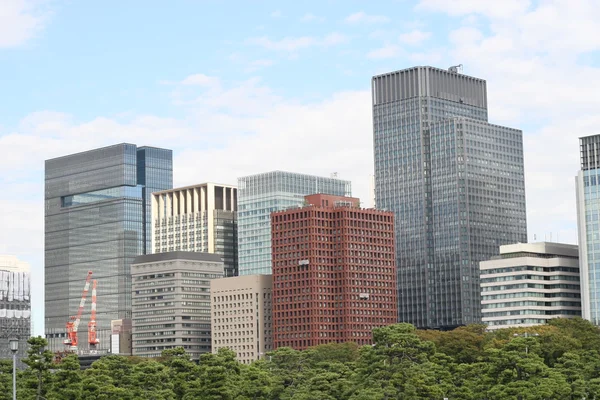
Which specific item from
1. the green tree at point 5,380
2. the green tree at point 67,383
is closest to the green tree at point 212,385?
the green tree at point 67,383

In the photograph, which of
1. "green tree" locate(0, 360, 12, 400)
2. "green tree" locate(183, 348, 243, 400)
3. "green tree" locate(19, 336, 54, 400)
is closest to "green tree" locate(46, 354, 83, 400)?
"green tree" locate(19, 336, 54, 400)

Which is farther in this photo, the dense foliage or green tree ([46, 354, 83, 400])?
the dense foliage

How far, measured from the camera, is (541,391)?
468 ft

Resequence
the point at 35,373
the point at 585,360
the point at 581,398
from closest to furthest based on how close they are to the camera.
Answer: the point at 35,373 → the point at 581,398 → the point at 585,360

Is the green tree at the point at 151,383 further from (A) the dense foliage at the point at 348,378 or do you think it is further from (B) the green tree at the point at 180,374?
(B) the green tree at the point at 180,374

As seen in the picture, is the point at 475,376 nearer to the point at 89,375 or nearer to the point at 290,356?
the point at 290,356

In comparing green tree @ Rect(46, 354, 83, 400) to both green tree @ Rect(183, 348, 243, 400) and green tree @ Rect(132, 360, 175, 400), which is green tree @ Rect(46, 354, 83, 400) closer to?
green tree @ Rect(132, 360, 175, 400)

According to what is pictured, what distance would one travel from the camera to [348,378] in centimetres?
15612

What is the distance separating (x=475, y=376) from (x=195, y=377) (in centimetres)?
3699

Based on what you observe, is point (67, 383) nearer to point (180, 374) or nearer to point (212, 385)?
point (212, 385)

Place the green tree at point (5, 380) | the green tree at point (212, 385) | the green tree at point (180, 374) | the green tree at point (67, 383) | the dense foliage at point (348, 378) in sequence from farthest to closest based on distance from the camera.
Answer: the green tree at point (180, 374)
the green tree at point (212, 385)
the green tree at point (5, 380)
the dense foliage at point (348, 378)
the green tree at point (67, 383)

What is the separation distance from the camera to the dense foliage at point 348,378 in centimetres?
13862

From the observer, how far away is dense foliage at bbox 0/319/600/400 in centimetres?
13862

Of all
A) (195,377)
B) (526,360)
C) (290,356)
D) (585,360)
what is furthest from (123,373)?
(585,360)
